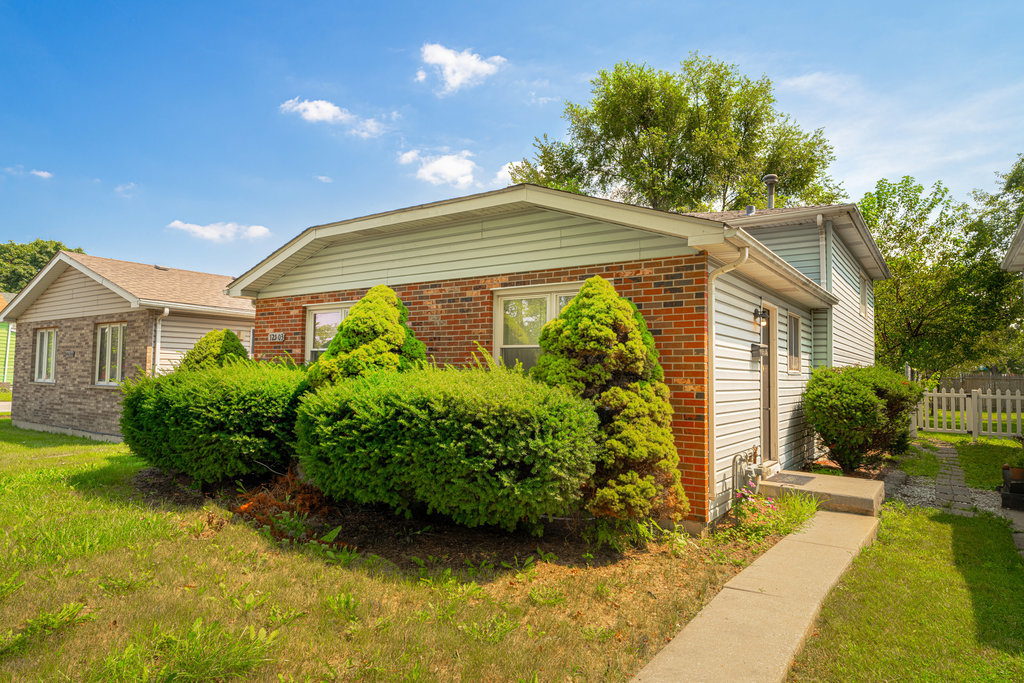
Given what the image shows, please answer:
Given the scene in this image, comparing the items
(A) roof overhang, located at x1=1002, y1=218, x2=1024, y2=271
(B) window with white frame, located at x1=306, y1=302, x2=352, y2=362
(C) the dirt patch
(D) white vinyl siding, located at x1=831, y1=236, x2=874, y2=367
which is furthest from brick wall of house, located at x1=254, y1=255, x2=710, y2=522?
(D) white vinyl siding, located at x1=831, y1=236, x2=874, y2=367

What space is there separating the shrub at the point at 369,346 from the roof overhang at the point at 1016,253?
8.72m

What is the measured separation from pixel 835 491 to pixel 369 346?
5.86m

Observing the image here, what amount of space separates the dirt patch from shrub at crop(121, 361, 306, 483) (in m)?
0.25

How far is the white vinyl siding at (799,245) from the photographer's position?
10.1 metres

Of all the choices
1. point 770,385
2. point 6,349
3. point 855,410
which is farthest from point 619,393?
point 6,349

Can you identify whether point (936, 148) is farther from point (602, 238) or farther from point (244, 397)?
point (244, 397)

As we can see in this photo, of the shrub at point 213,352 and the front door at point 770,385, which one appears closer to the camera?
the front door at point 770,385

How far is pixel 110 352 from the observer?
43.4 feet

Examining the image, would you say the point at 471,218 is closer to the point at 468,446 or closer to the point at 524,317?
the point at 524,317

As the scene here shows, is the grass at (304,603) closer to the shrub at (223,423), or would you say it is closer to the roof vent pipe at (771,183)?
the shrub at (223,423)

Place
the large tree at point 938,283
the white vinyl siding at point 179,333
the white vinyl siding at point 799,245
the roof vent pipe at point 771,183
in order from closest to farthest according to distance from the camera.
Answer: the white vinyl siding at point 799,245, the white vinyl siding at point 179,333, the roof vent pipe at point 771,183, the large tree at point 938,283

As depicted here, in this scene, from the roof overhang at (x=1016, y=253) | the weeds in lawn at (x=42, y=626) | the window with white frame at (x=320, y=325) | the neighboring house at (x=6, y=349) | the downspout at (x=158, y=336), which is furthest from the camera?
the neighboring house at (x=6, y=349)

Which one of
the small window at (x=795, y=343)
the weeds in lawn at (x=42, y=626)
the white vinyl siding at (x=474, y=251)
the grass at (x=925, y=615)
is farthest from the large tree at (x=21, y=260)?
the grass at (x=925, y=615)

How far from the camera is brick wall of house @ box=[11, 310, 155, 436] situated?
12539mm
